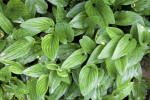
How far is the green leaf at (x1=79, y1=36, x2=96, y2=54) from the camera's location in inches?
57.1

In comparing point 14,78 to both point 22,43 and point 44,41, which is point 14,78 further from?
point 44,41

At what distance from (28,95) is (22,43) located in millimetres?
517

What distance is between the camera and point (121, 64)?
1.40 m

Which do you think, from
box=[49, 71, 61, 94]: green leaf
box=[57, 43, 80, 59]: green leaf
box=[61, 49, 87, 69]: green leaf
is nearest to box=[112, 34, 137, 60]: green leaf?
box=[61, 49, 87, 69]: green leaf

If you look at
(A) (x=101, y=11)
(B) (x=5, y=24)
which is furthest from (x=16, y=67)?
(A) (x=101, y=11)

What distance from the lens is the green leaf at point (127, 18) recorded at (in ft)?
4.84

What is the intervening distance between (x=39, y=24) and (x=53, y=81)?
19.7 inches

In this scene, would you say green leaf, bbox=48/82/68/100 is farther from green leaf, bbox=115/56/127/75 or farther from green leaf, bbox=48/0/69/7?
green leaf, bbox=48/0/69/7

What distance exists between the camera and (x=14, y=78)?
1.60m

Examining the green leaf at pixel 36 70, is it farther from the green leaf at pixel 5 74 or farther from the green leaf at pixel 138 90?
the green leaf at pixel 138 90

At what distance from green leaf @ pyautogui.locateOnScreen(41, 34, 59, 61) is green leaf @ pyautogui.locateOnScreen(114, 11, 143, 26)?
23.0 inches

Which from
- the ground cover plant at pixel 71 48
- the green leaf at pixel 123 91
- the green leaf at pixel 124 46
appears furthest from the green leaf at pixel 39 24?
the green leaf at pixel 123 91

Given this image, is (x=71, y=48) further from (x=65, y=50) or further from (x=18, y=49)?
(x=18, y=49)

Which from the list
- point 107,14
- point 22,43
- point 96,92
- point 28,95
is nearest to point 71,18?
point 107,14
